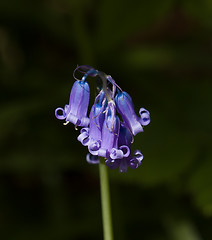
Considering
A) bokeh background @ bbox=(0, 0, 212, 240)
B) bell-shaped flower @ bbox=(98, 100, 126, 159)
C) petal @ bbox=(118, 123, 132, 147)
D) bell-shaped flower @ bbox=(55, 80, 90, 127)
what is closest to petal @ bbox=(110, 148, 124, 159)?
bell-shaped flower @ bbox=(98, 100, 126, 159)

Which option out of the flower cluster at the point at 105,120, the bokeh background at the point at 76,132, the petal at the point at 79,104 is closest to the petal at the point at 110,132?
the flower cluster at the point at 105,120

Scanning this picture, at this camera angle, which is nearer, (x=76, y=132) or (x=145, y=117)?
(x=145, y=117)

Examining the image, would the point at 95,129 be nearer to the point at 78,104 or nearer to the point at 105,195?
the point at 78,104

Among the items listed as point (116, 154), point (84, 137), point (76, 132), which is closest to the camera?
point (116, 154)

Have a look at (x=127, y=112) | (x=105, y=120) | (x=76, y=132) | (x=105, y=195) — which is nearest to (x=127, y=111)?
(x=127, y=112)

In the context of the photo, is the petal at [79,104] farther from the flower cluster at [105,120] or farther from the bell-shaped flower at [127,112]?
the bell-shaped flower at [127,112]
